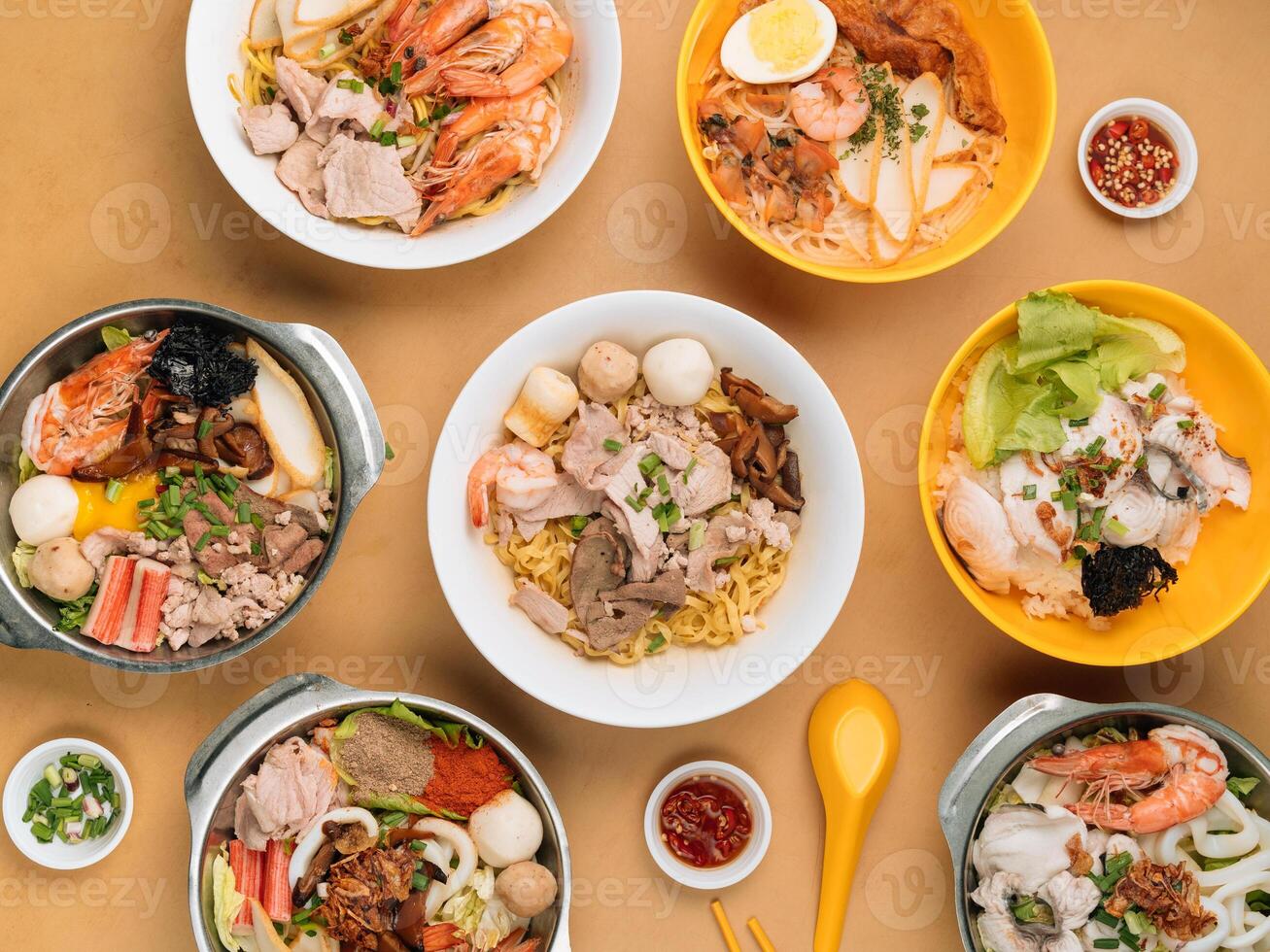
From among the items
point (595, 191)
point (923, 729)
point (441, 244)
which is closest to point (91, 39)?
point (441, 244)

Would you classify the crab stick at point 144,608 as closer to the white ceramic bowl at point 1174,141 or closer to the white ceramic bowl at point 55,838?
the white ceramic bowl at point 55,838

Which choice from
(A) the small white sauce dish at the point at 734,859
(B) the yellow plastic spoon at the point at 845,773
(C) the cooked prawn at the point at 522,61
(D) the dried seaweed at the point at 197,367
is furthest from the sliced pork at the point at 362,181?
(B) the yellow plastic spoon at the point at 845,773

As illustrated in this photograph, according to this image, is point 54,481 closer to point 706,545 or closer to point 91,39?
point 91,39

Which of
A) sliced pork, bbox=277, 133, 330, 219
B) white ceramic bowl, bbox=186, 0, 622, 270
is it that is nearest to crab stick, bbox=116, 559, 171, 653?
white ceramic bowl, bbox=186, 0, 622, 270

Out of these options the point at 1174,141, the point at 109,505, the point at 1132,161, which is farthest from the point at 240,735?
the point at 1174,141

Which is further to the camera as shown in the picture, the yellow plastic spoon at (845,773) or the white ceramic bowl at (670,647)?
the yellow plastic spoon at (845,773)

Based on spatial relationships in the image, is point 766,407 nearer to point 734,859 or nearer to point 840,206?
point 840,206

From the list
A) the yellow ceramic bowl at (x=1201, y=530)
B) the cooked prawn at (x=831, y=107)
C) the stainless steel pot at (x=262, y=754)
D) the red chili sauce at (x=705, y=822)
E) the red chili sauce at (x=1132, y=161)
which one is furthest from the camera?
the red chili sauce at (x=1132, y=161)
